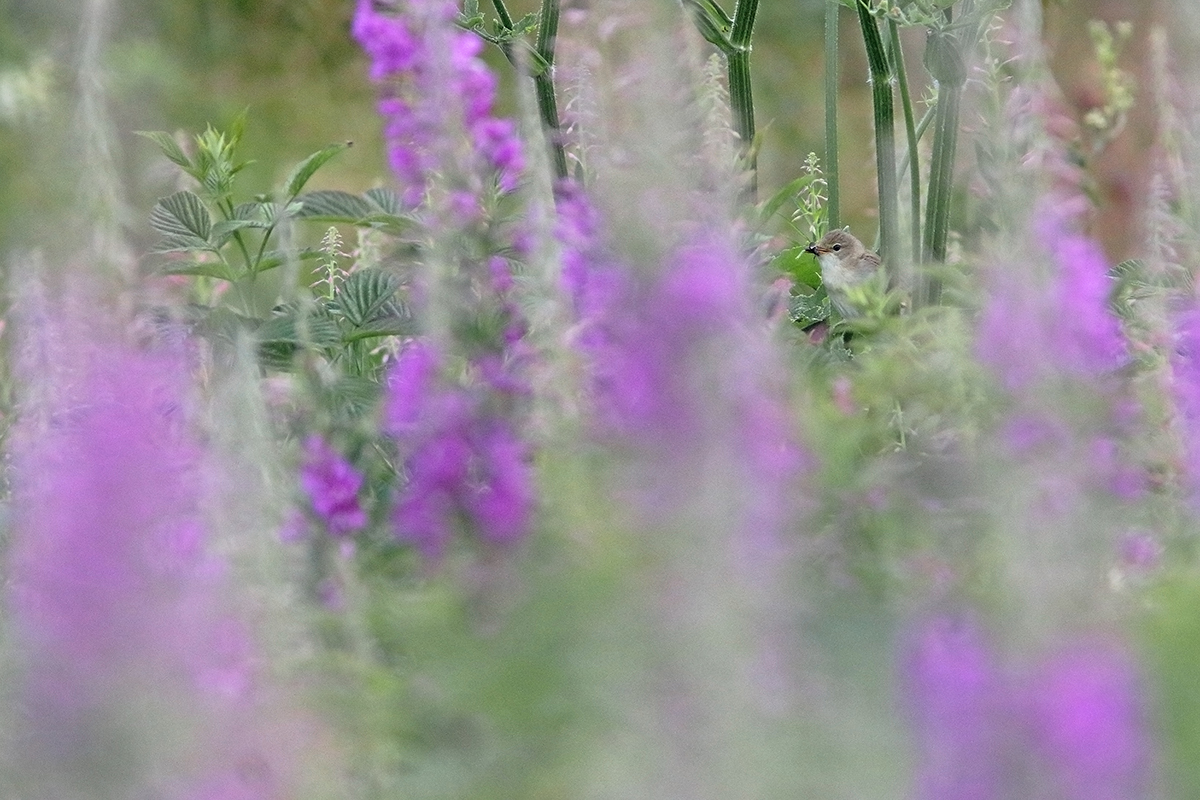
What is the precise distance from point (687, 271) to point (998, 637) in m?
0.22

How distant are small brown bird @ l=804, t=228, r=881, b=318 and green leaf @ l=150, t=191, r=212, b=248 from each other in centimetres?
65

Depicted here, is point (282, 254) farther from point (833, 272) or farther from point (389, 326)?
point (833, 272)

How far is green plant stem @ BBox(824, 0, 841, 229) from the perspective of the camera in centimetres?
206

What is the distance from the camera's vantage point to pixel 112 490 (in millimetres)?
687

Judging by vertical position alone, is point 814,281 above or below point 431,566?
above

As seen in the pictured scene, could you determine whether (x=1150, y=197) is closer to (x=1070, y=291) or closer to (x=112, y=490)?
(x=1070, y=291)

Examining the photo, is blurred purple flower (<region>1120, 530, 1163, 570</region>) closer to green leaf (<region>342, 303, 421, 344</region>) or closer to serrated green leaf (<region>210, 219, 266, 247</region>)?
green leaf (<region>342, 303, 421, 344</region>)

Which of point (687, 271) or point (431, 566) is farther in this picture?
point (431, 566)

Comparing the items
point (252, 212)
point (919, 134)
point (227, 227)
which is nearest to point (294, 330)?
point (227, 227)

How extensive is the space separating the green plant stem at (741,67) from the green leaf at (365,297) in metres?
0.45

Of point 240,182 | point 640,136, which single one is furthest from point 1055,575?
point 240,182

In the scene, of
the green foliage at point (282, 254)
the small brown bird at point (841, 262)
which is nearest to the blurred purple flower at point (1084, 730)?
→ the green foliage at point (282, 254)

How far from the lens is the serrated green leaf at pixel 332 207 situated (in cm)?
180

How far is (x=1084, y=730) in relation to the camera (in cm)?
64
